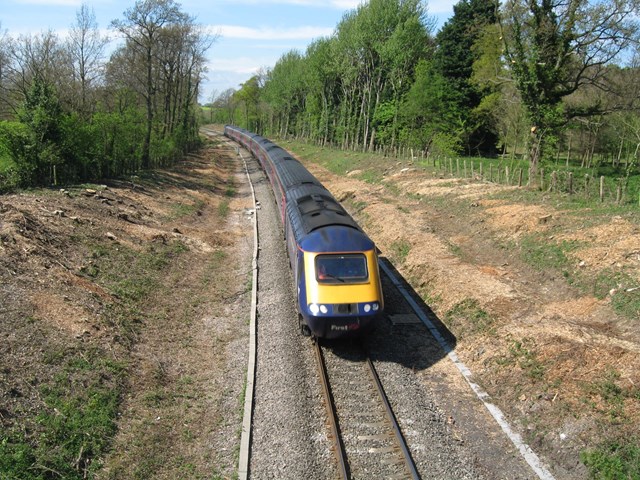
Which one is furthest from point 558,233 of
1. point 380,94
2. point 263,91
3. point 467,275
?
point 263,91

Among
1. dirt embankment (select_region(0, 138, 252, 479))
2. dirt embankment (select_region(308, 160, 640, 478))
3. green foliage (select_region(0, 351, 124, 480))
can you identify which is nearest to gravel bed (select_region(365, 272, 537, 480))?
dirt embankment (select_region(308, 160, 640, 478))

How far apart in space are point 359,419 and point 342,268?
3549 millimetres

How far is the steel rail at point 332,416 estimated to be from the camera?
815cm

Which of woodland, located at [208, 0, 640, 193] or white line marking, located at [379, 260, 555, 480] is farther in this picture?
woodland, located at [208, 0, 640, 193]

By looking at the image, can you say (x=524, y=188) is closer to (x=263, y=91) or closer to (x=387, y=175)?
(x=387, y=175)

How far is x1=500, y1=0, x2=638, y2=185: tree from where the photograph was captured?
23.4 meters

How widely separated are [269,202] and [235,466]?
21842 millimetres

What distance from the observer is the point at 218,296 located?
15578 millimetres

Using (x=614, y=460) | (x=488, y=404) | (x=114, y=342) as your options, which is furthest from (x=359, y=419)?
(x=114, y=342)

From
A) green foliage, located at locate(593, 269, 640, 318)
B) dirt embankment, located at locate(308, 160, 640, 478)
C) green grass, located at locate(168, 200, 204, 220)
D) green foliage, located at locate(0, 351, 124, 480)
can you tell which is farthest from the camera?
green grass, located at locate(168, 200, 204, 220)

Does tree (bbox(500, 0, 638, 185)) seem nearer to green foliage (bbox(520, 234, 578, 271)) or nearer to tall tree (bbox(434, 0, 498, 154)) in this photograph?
green foliage (bbox(520, 234, 578, 271))

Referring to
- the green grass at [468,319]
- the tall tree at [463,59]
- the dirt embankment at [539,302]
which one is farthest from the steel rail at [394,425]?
the tall tree at [463,59]

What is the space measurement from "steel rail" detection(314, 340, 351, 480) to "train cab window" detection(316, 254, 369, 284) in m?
1.74

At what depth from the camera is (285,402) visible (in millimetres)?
9898
